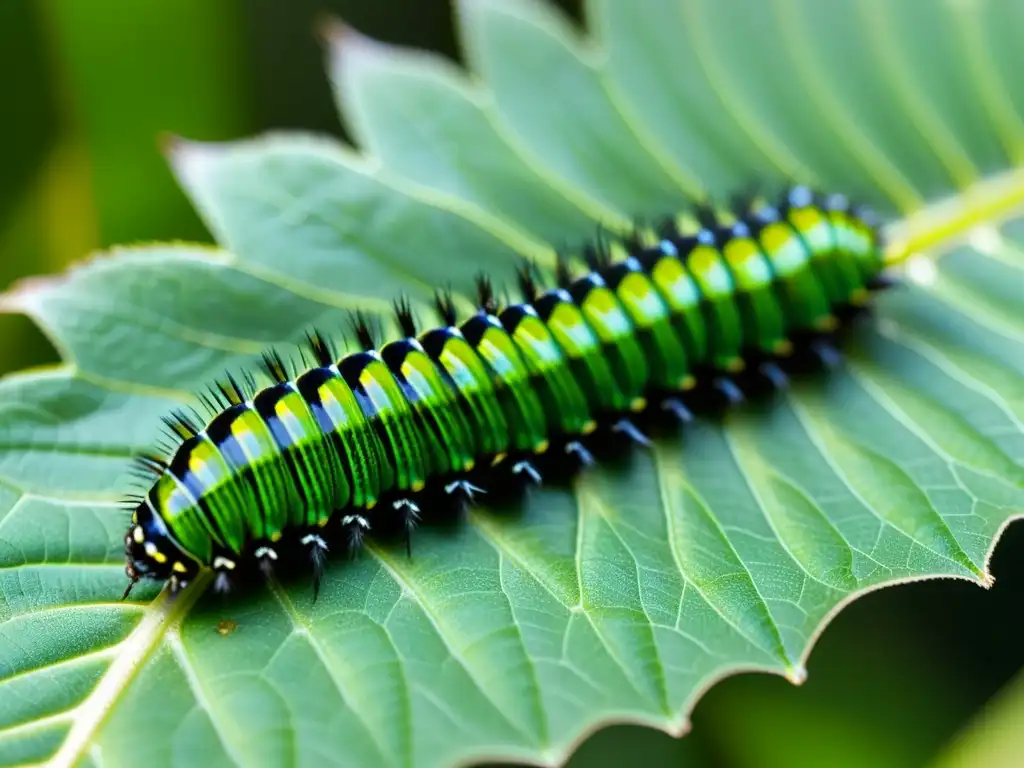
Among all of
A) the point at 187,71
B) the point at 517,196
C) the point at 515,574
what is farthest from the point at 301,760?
the point at 187,71

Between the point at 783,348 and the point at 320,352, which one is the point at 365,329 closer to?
the point at 320,352

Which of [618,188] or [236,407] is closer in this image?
[236,407]

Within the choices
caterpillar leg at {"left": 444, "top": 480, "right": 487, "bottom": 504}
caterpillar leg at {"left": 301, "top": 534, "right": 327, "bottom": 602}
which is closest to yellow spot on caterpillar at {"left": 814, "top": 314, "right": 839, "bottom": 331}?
caterpillar leg at {"left": 444, "top": 480, "right": 487, "bottom": 504}

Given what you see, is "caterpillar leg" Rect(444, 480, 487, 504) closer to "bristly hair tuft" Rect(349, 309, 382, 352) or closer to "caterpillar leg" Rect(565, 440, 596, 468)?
"caterpillar leg" Rect(565, 440, 596, 468)

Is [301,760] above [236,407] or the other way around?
the other way around

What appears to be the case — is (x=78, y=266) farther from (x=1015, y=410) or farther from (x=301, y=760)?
(x=1015, y=410)
